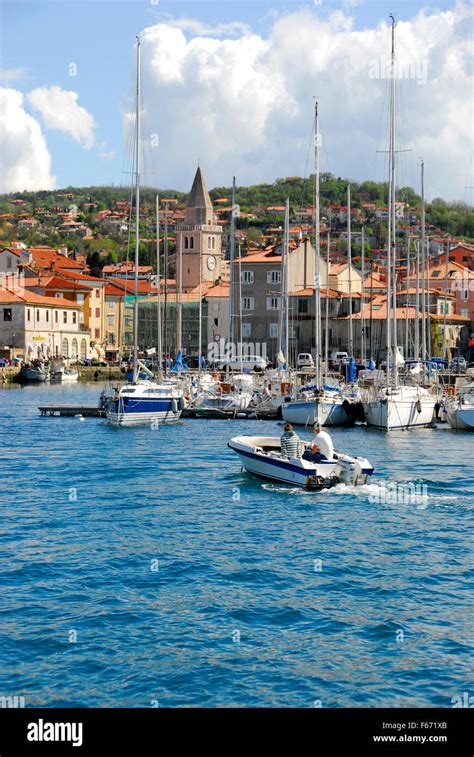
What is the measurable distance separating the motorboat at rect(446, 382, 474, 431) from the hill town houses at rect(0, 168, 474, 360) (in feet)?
99.1

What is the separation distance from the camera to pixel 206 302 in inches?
3652

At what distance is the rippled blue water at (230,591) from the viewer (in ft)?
37.7

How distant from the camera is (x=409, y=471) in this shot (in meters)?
27.6

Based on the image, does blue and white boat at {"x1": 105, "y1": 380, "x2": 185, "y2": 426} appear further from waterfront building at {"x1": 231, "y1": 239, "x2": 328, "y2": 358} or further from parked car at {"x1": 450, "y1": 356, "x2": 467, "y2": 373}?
waterfront building at {"x1": 231, "y1": 239, "x2": 328, "y2": 358}

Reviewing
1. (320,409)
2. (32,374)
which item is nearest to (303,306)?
(32,374)

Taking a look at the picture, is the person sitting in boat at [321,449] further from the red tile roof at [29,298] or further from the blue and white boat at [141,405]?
the red tile roof at [29,298]

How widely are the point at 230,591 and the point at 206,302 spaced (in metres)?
78.5

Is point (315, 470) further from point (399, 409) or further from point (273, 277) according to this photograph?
point (273, 277)

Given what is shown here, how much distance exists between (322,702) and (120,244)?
180m

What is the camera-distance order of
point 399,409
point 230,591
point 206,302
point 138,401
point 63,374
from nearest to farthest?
point 230,591 < point 399,409 < point 138,401 < point 63,374 < point 206,302

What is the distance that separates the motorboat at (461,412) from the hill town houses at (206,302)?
3020 centimetres

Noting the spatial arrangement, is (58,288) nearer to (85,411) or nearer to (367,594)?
(85,411)
